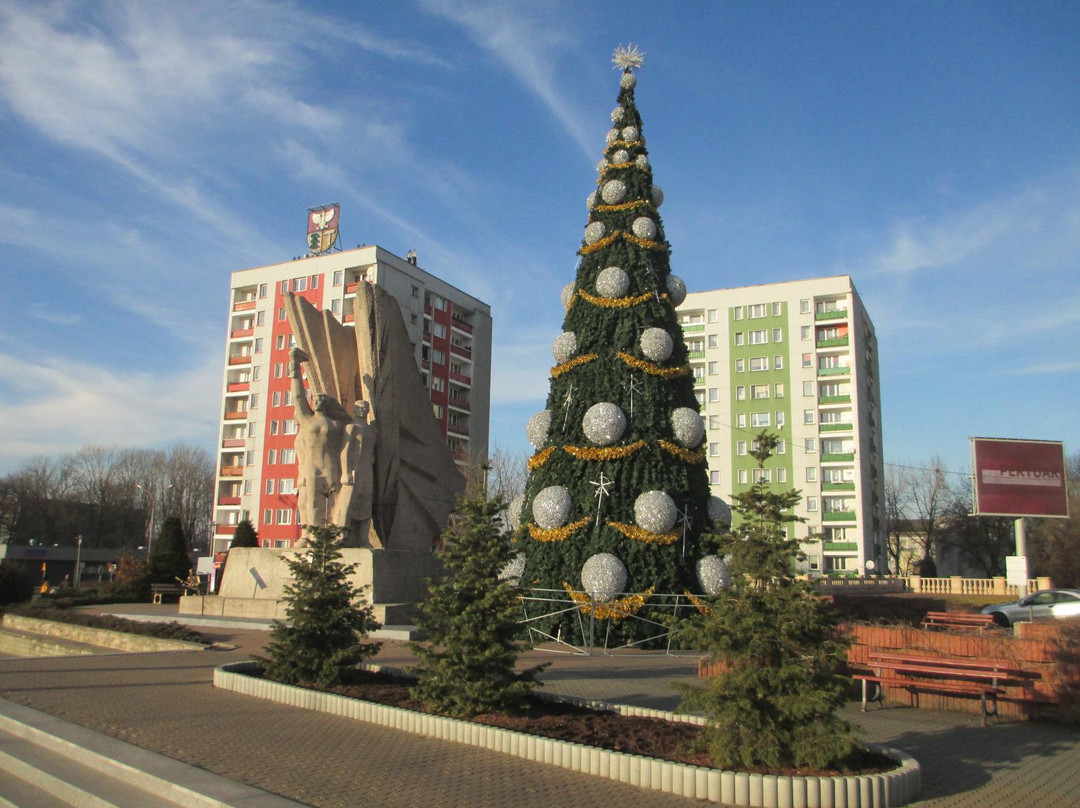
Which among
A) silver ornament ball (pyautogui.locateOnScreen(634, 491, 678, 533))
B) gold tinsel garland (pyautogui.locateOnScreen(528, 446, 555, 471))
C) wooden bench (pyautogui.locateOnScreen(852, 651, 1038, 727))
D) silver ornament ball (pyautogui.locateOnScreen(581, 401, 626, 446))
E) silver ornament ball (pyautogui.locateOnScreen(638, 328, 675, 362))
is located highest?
silver ornament ball (pyautogui.locateOnScreen(638, 328, 675, 362))

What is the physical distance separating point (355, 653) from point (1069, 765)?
8546 mm

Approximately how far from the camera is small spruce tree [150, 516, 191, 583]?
3412 centimetres

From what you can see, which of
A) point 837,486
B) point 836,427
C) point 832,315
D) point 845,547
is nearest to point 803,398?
point 836,427

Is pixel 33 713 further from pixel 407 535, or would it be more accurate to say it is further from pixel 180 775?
pixel 407 535

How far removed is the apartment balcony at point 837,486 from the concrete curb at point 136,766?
48.5 metres

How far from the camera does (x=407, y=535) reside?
26.0 metres

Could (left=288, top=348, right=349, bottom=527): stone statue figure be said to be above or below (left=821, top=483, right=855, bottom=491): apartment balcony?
below

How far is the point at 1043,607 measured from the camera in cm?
1908

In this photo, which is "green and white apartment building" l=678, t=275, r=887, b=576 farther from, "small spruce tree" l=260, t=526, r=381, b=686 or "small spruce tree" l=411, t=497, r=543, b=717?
"small spruce tree" l=411, t=497, r=543, b=717

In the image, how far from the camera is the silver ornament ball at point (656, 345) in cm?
1791

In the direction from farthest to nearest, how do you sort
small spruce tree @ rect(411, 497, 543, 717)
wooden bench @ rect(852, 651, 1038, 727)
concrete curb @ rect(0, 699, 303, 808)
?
wooden bench @ rect(852, 651, 1038, 727), small spruce tree @ rect(411, 497, 543, 717), concrete curb @ rect(0, 699, 303, 808)

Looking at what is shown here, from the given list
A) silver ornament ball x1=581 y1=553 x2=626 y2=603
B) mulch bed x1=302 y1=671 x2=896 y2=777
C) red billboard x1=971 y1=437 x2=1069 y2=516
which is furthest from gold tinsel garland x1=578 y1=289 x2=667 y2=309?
red billboard x1=971 y1=437 x2=1069 y2=516

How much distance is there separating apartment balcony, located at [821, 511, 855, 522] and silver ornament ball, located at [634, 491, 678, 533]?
3834 centimetres

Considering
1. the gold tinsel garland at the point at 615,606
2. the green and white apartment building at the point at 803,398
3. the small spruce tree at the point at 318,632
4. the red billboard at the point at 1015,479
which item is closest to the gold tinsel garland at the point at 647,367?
the gold tinsel garland at the point at 615,606
